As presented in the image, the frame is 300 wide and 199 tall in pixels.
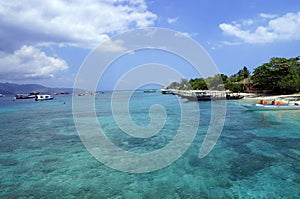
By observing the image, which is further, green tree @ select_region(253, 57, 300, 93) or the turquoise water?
green tree @ select_region(253, 57, 300, 93)

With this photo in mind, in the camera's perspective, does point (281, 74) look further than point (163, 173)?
Yes

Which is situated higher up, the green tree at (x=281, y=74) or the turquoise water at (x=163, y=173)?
the green tree at (x=281, y=74)

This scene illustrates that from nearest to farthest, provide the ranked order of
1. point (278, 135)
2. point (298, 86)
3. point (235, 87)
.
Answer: point (278, 135) < point (298, 86) < point (235, 87)

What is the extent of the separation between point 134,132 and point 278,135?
1023cm

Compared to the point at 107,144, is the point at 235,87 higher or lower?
higher

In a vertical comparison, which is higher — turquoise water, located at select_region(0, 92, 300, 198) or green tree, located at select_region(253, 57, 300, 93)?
green tree, located at select_region(253, 57, 300, 93)

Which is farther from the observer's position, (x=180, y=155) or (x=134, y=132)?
(x=134, y=132)

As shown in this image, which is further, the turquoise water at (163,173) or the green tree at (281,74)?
the green tree at (281,74)

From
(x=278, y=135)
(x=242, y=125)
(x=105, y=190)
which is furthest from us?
(x=242, y=125)

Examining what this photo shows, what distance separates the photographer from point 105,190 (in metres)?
7.28

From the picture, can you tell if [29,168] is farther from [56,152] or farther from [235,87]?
[235,87]

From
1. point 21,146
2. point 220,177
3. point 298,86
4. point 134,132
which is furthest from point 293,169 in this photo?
point 298,86

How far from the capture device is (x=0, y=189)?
7.55 meters

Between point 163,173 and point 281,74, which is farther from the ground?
point 281,74
